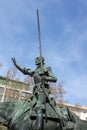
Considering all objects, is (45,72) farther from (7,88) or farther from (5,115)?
(7,88)

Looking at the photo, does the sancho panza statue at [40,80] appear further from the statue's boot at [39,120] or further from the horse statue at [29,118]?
the horse statue at [29,118]

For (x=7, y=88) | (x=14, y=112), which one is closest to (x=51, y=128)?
(x=14, y=112)

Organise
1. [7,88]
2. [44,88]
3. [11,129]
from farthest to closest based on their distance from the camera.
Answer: [7,88], [44,88], [11,129]

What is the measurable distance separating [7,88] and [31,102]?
65.9 feet

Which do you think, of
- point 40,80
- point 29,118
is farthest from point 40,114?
point 40,80

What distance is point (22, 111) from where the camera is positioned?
808 centimetres

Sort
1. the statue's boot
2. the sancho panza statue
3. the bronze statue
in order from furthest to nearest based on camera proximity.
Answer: the sancho panza statue → the bronze statue → the statue's boot

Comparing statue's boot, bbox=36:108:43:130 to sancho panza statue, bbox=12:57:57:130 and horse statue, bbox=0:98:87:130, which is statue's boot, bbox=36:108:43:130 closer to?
sancho panza statue, bbox=12:57:57:130

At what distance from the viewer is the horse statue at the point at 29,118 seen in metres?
7.86

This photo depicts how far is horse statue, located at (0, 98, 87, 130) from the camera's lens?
25.8 ft

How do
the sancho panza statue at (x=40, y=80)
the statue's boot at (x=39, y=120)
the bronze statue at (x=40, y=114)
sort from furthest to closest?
the sancho panza statue at (x=40, y=80)
the bronze statue at (x=40, y=114)
the statue's boot at (x=39, y=120)

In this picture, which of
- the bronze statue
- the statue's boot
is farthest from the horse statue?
the statue's boot

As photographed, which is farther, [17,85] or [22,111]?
[17,85]

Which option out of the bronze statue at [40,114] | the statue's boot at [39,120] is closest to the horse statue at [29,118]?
the bronze statue at [40,114]
